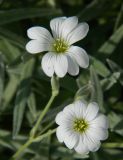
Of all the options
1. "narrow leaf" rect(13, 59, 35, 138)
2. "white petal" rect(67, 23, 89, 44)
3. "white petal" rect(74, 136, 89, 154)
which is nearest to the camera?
"white petal" rect(74, 136, 89, 154)

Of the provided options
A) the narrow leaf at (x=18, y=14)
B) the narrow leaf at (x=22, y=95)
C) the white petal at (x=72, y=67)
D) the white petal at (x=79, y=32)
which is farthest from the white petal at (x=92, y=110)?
the narrow leaf at (x=18, y=14)

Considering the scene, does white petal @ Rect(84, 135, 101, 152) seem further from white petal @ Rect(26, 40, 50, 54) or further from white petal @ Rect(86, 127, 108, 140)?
white petal @ Rect(26, 40, 50, 54)

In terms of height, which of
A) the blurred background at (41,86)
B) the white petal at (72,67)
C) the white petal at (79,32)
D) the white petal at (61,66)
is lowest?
the blurred background at (41,86)

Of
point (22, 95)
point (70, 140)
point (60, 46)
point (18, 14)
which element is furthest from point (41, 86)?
point (70, 140)

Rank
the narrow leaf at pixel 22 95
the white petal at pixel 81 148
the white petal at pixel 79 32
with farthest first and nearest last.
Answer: the narrow leaf at pixel 22 95 < the white petal at pixel 79 32 < the white petal at pixel 81 148

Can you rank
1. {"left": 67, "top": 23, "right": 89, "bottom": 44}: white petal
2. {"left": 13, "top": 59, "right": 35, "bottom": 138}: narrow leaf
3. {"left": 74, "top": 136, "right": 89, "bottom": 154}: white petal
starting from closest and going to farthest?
{"left": 74, "top": 136, "right": 89, "bottom": 154}: white petal
{"left": 67, "top": 23, "right": 89, "bottom": 44}: white petal
{"left": 13, "top": 59, "right": 35, "bottom": 138}: narrow leaf

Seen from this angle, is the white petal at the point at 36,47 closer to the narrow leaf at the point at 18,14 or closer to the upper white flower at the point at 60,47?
the upper white flower at the point at 60,47

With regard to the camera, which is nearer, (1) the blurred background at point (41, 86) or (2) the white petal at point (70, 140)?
(2) the white petal at point (70, 140)

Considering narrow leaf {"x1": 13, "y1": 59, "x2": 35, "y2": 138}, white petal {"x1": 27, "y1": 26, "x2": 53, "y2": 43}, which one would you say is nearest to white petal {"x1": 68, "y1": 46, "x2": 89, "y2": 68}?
white petal {"x1": 27, "y1": 26, "x2": 53, "y2": 43}
